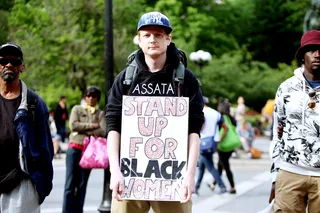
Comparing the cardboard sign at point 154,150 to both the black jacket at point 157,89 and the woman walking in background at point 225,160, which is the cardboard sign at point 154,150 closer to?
the black jacket at point 157,89

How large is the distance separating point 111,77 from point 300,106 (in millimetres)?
4815

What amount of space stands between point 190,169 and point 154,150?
0.23 meters

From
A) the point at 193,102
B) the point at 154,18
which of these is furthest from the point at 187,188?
the point at 154,18

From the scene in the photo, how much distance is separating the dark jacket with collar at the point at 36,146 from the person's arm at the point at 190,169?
3.73 ft

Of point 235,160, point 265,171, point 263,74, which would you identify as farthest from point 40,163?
point 263,74

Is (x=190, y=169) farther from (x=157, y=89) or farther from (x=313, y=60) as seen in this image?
(x=313, y=60)

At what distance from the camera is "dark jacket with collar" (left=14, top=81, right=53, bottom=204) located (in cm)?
486

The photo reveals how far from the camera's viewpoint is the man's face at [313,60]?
17.8ft

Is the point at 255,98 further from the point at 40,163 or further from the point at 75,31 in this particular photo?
the point at 40,163

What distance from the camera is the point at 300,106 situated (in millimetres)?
5387

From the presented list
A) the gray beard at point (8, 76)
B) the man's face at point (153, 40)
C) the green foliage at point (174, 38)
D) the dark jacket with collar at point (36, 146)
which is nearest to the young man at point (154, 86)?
the man's face at point (153, 40)

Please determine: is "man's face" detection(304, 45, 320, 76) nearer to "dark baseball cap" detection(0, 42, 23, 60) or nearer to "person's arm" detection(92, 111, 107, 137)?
"dark baseball cap" detection(0, 42, 23, 60)

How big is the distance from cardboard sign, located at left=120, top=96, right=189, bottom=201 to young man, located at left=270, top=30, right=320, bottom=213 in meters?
1.32

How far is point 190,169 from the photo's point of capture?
4.27m
